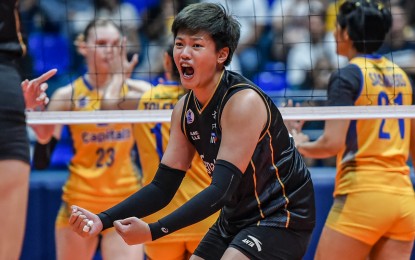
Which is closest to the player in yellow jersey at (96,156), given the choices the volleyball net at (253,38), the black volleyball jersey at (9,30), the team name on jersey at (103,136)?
the team name on jersey at (103,136)

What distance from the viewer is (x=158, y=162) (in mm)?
5445

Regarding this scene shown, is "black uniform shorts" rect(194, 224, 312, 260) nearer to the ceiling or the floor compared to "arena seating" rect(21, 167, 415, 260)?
nearer to the ceiling

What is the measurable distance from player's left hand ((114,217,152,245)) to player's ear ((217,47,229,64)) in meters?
0.85

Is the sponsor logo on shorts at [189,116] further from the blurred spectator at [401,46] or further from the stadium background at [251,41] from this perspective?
the blurred spectator at [401,46]

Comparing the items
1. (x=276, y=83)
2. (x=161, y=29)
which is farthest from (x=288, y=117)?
(x=161, y=29)

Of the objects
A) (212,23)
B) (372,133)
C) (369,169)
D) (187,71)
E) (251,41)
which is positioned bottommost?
(369,169)

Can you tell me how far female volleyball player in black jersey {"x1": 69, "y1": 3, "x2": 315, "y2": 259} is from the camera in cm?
370

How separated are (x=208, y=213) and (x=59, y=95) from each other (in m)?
2.85

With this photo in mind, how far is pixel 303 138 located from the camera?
548cm

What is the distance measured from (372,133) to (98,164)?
2063mm

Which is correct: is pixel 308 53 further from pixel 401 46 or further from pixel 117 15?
pixel 117 15

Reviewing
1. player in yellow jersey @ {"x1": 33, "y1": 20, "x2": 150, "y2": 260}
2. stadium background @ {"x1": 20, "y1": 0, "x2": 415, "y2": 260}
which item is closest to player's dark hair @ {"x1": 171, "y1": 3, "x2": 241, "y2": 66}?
player in yellow jersey @ {"x1": 33, "y1": 20, "x2": 150, "y2": 260}

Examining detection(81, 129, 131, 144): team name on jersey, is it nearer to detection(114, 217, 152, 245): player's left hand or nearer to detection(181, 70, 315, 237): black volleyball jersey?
detection(181, 70, 315, 237): black volleyball jersey

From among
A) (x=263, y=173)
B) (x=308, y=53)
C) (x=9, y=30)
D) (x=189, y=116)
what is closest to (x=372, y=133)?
(x=263, y=173)
